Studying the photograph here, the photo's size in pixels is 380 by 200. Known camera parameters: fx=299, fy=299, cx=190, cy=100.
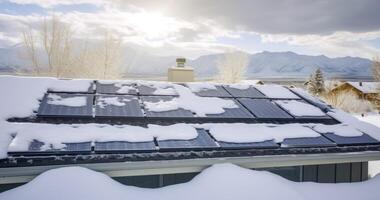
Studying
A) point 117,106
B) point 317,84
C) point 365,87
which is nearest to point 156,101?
point 117,106

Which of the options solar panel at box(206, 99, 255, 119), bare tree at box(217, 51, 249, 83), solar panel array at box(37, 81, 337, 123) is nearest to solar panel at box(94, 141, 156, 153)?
solar panel array at box(37, 81, 337, 123)

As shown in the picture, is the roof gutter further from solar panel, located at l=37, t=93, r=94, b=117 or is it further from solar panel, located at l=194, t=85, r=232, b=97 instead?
solar panel, located at l=194, t=85, r=232, b=97

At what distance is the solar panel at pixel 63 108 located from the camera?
469 centimetres

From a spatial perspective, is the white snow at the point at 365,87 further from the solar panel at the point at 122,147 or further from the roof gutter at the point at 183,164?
the solar panel at the point at 122,147

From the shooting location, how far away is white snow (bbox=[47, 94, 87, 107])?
5.07 m

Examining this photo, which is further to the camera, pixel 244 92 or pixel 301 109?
pixel 244 92

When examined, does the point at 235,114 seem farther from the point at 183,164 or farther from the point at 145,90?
the point at 145,90

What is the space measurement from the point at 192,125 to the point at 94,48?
91.6 ft

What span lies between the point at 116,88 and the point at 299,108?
12.4 feet

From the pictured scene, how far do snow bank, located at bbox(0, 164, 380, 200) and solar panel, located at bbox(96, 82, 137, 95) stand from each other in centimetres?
238

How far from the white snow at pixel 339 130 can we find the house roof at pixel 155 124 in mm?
17

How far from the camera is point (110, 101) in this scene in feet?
17.9

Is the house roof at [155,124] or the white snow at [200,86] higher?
the white snow at [200,86]

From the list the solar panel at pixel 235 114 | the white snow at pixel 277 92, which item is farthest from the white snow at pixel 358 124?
the solar panel at pixel 235 114
